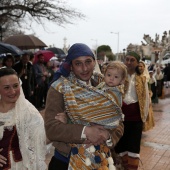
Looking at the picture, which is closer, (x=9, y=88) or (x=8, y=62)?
(x=9, y=88)

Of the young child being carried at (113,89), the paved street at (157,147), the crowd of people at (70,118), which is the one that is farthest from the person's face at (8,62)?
the young child being carried at (113,89)

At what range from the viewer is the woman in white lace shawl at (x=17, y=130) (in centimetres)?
248

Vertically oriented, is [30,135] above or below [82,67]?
below

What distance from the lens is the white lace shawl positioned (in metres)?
2.55

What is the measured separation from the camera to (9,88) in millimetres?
2463

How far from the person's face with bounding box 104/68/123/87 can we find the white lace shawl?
27.8 inches

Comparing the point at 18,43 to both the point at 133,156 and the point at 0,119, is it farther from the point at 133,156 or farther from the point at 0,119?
the point at 0,119

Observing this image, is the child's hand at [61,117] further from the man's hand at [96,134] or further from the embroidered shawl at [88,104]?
the man's hand at [96,134]

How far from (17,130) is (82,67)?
84cm

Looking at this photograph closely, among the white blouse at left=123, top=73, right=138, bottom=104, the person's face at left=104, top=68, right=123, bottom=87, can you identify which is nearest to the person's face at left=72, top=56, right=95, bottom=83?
the person's face at left=104, top=68, right=123, bottom=87

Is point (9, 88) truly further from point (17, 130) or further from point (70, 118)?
point (70, 118)

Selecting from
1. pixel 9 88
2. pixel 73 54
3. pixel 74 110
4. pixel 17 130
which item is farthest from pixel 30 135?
pixel 73 54

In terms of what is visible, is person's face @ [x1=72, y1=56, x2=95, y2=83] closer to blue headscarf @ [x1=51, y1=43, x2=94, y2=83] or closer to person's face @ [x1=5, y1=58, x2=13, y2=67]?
blue headscarf @ [x1=51, y1=43, x2=94, y2=83]

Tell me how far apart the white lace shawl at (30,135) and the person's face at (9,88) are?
0.42 ft
